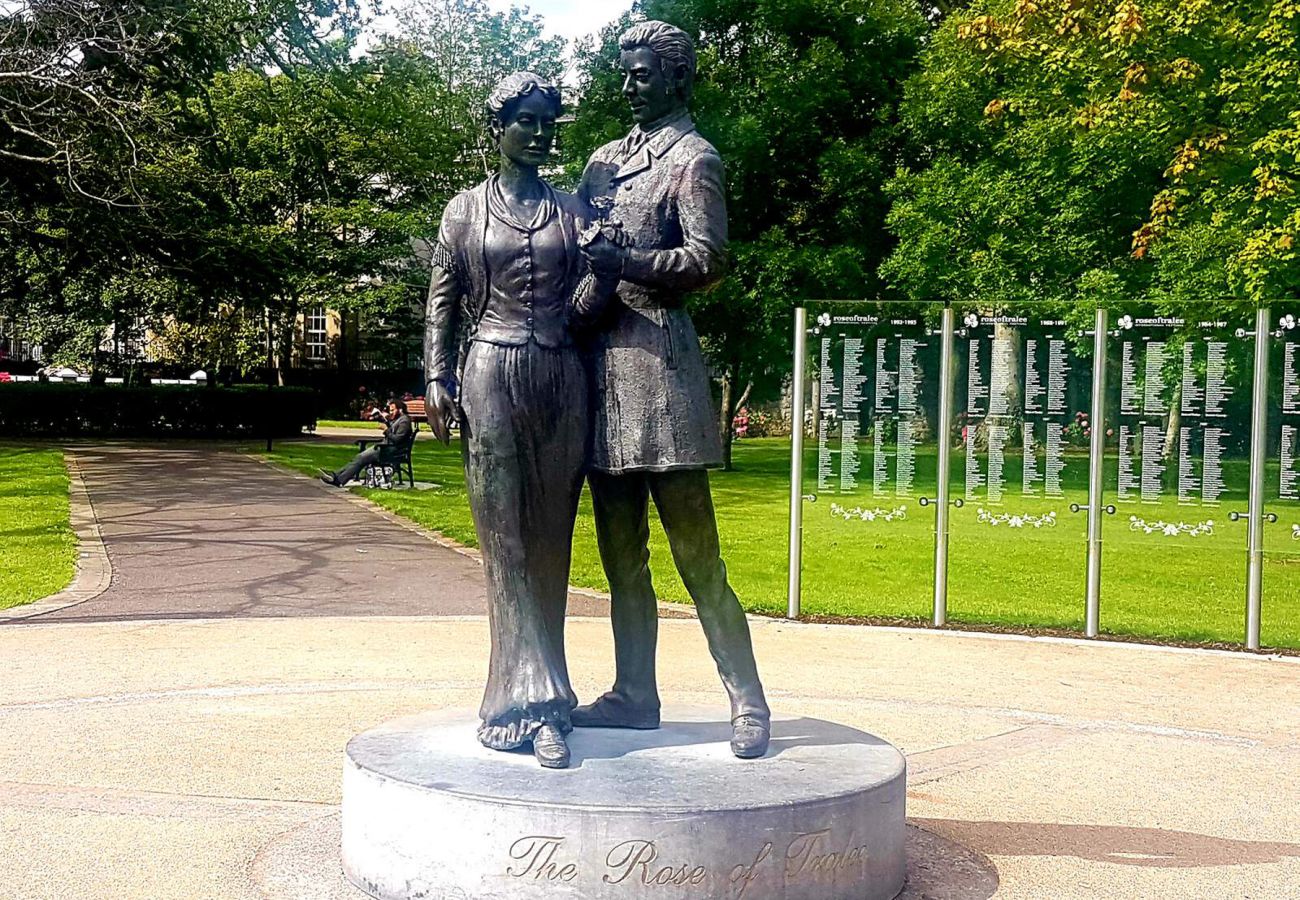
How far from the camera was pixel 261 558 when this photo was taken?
48.7ft

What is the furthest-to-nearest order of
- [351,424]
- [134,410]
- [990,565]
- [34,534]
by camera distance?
[351,424], [134,410], [990,565], [34,534]

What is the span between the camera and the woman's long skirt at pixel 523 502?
5184 mm

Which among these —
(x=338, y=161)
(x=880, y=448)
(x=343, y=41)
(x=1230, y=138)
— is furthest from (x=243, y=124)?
(x=880, y=448)

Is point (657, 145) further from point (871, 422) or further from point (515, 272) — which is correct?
point (871, 422)

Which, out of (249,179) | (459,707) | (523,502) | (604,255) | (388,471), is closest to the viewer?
(604,255)

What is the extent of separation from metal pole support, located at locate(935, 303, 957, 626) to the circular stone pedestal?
6.40 metres

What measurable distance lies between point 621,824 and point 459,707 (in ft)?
5.88

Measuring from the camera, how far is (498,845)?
458 centimetres

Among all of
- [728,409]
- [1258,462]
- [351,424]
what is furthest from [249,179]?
[1258,462]

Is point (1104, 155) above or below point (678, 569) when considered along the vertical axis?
above

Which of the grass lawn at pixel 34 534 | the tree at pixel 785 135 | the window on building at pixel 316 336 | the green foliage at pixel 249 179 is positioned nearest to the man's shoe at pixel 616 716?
the grass lawn at pixel 34 534

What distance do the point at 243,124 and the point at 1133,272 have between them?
84.4 ft

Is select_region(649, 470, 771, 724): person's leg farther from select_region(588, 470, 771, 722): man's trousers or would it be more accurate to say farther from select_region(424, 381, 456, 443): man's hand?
select_region(424, 381, 456, 443): man's hand

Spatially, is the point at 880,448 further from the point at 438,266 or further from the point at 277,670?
the point at 438,266
